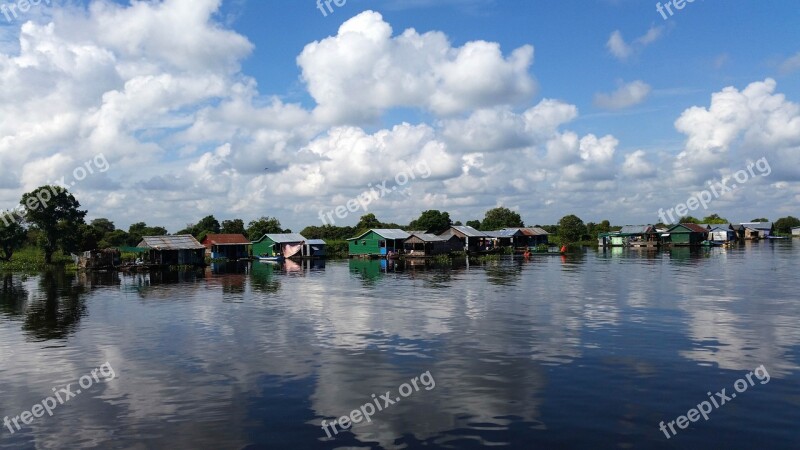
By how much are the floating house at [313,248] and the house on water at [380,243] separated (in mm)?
5718

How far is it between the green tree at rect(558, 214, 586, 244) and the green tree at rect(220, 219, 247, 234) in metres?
77.4

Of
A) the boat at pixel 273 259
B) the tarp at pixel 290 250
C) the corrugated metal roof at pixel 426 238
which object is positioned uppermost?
the corrugated metal roof at pixel 426 238

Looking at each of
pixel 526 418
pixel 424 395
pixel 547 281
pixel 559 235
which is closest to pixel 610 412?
pixel 526 418

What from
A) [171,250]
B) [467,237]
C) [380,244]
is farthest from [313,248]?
[171,250]

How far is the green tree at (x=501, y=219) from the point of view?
14841 centimetres

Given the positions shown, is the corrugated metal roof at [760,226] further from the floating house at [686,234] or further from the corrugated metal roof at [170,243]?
the corrugated metal roof at [170,243]

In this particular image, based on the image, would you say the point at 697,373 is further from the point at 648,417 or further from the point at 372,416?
the point at 372,416

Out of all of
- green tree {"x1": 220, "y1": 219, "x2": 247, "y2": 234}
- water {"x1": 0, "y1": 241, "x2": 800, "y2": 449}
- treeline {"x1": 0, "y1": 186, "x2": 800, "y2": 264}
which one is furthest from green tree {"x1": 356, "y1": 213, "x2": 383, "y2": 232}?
water {"x1": 0, "y1": 241, "x2": 800, "y2": 449}

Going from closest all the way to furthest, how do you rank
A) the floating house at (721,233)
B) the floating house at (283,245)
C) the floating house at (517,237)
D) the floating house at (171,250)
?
the floating house at (171,250) → the floating house at (283,245) → the floating house at (517,237) → the floating house at (721,233)

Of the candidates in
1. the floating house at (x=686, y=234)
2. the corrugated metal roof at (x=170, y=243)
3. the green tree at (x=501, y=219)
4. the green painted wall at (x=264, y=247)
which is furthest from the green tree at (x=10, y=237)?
the floating house at (x=686, y=234)

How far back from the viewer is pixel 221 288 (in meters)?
44.4

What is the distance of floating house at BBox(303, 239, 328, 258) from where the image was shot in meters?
94.3

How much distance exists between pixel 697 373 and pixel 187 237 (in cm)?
6888

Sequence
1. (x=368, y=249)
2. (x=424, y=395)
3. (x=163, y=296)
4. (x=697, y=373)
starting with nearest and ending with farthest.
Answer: (x=424, y=395)
(x=697, y=373)
(x=163, y=296)
(x=368, y=249)
